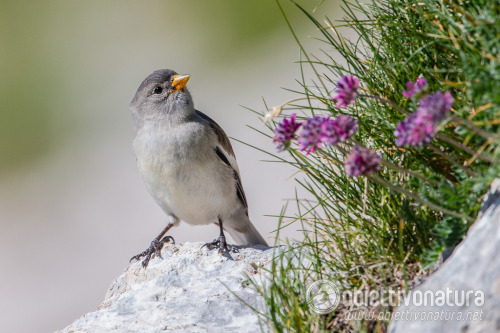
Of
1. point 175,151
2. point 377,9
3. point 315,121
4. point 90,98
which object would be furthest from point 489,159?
point 90,98

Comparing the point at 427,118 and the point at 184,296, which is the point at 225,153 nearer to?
the point at 184,296

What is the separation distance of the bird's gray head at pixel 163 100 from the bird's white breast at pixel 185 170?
0.14 meters

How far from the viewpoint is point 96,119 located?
1336 centimetres

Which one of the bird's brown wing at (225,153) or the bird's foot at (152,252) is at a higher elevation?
the bird's brown wing at (225,153)

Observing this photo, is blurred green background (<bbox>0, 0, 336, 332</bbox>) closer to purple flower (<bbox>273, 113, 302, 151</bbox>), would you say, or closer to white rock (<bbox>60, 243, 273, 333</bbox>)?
white rock (<bbox>60, 243, 273, 333</bbox>)

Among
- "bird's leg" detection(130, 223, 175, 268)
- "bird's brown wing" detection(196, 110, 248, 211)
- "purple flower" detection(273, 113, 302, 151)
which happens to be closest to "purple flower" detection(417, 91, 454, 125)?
"purple flower" detection(273, 113, 302, 151)

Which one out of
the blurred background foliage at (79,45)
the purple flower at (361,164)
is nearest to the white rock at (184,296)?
the purple flower at (361,164)

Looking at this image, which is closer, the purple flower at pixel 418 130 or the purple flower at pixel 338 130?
the purple flower at pixel 418 130

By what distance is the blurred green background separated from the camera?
9641 millimetres

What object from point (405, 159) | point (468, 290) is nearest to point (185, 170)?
point (405, 159)

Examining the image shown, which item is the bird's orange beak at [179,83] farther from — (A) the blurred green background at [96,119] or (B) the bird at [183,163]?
(A) the blurred green background at [96,119]
